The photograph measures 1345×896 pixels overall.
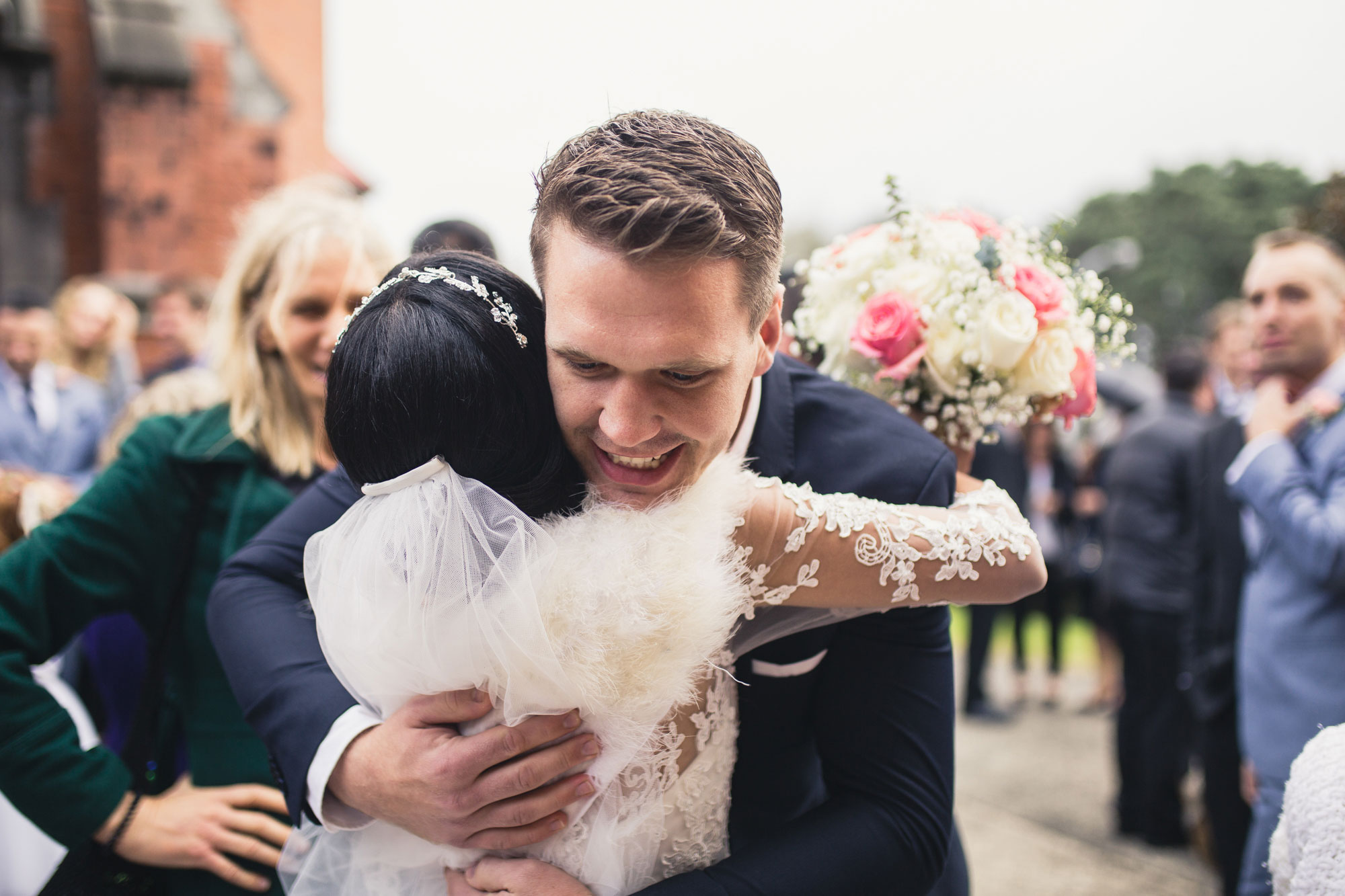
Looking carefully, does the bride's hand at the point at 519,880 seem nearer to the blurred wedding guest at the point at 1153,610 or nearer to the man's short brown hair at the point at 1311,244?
the man's short brown hair at the point at 1311,244

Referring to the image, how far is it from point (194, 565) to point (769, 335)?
Answer: 1.46 m

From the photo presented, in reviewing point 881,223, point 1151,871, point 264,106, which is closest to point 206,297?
point 264,106

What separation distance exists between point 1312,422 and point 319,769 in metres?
3.42

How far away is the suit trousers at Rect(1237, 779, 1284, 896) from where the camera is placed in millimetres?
2762

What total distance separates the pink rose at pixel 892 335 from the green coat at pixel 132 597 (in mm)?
1421

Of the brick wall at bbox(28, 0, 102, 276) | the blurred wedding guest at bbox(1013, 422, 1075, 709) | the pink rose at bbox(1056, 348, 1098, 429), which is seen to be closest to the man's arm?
the pink rose at bbox(1056, 348, 1098, 429)

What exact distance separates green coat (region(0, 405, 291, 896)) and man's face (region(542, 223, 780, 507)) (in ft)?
3.50

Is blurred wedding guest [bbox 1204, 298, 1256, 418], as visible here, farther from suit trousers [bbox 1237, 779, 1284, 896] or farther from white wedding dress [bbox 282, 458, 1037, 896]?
white wedding dress [bbox 282, 458, 1037, 896]

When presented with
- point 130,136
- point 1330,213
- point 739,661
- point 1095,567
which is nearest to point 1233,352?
point 1095,567

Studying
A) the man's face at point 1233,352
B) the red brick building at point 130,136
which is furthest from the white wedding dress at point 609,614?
the red brick building at point 130,136

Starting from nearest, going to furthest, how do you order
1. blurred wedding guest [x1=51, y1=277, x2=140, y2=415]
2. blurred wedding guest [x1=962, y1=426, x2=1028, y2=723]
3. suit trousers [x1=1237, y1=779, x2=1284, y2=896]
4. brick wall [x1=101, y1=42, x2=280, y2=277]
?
suit trousers [x1=1237, y1=779, x2=1284, y2=896] < blurred wedding guest [x1=51, y1=277, x2=140, y2=415] < blurred wedding guest [x1=962, y1=426, x2=1028, y2=723] < brick wall [x1=101, y1=42, x2=280, y2=277]

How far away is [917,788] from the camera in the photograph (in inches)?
62.6

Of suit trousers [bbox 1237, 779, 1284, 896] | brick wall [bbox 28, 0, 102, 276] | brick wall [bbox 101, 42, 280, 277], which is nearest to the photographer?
suit trousers [bbox 1237, 779, 1284, 896]

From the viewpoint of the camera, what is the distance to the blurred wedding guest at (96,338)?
245 inches
